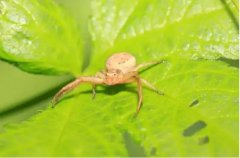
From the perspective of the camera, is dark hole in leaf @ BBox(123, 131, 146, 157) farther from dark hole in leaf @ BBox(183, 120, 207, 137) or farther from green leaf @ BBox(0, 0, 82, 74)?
→ green leaf @ BBox(0, 0, 82, 74)

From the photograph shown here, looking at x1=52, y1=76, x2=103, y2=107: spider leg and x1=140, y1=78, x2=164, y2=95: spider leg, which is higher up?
x1=52, y1=76, x2=103, y2=107: spider leg

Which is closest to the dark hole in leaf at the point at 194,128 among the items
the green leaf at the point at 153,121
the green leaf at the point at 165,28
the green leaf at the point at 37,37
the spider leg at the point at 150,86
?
the green leaf at the point at 153,121

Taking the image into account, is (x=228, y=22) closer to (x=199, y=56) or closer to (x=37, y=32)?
(x=199, y=56)

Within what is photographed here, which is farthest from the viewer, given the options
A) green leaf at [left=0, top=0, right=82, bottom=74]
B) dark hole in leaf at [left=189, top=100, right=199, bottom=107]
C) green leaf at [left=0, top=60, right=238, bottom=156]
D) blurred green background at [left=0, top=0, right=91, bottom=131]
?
blurred green background at [left=0, top=0, right=91, bottom=131]

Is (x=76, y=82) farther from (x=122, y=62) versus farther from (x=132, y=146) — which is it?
(x=132, y=146)

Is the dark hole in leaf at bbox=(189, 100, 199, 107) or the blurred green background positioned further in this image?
the blurred green background

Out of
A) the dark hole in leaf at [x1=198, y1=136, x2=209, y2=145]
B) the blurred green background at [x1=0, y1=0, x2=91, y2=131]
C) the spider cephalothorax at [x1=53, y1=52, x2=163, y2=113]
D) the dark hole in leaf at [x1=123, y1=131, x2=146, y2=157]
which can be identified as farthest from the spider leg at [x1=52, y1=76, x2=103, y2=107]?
the dark hole in leaf at [x1=198, y1=136, x2=209, y2=145]
